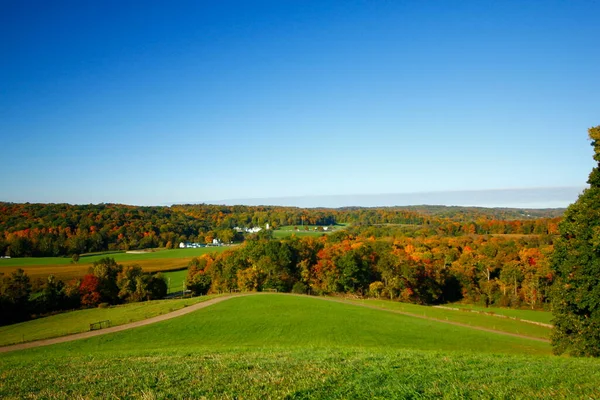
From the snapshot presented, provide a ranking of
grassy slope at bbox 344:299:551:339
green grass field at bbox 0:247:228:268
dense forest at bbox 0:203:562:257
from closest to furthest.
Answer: grassy slope at bbox 344:299:551:339 → green grass field at bbox 0:247:228:268 → dense forest at bbox 0:203:562:257

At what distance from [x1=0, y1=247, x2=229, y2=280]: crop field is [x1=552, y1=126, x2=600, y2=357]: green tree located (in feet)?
229

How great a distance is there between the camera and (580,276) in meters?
19.7

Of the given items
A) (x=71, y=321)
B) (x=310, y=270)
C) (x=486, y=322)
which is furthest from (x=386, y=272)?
(x=71, y=321)

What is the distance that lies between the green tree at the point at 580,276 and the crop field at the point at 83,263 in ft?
229

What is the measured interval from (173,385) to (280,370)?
2844 mm

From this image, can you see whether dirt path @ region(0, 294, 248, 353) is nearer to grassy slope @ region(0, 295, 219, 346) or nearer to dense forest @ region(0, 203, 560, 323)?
grassy slope @ region(0, 295, 219, 346)

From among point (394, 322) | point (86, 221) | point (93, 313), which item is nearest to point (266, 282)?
point (93, 313)

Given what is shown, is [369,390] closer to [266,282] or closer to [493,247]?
[266,282]

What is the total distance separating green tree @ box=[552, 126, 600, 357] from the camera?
19.0 m

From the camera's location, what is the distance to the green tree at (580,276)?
19.0 m

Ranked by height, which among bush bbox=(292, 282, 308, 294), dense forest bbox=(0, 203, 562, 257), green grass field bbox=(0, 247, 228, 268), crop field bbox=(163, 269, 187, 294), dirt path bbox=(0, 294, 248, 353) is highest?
dense forest bbox=(0, 203, 562, 257)

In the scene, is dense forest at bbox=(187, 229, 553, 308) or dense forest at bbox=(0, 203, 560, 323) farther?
dense forest at bbox=(187, 229, 553, 308)

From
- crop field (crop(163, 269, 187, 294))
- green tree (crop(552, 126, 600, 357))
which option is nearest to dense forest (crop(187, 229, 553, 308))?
crop field (crop(163, 269, 187, 294))

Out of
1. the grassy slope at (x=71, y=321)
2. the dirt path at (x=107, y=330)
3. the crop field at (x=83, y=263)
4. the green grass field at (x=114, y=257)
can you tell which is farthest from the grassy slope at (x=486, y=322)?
the green grass field at (x=114, y=257)
